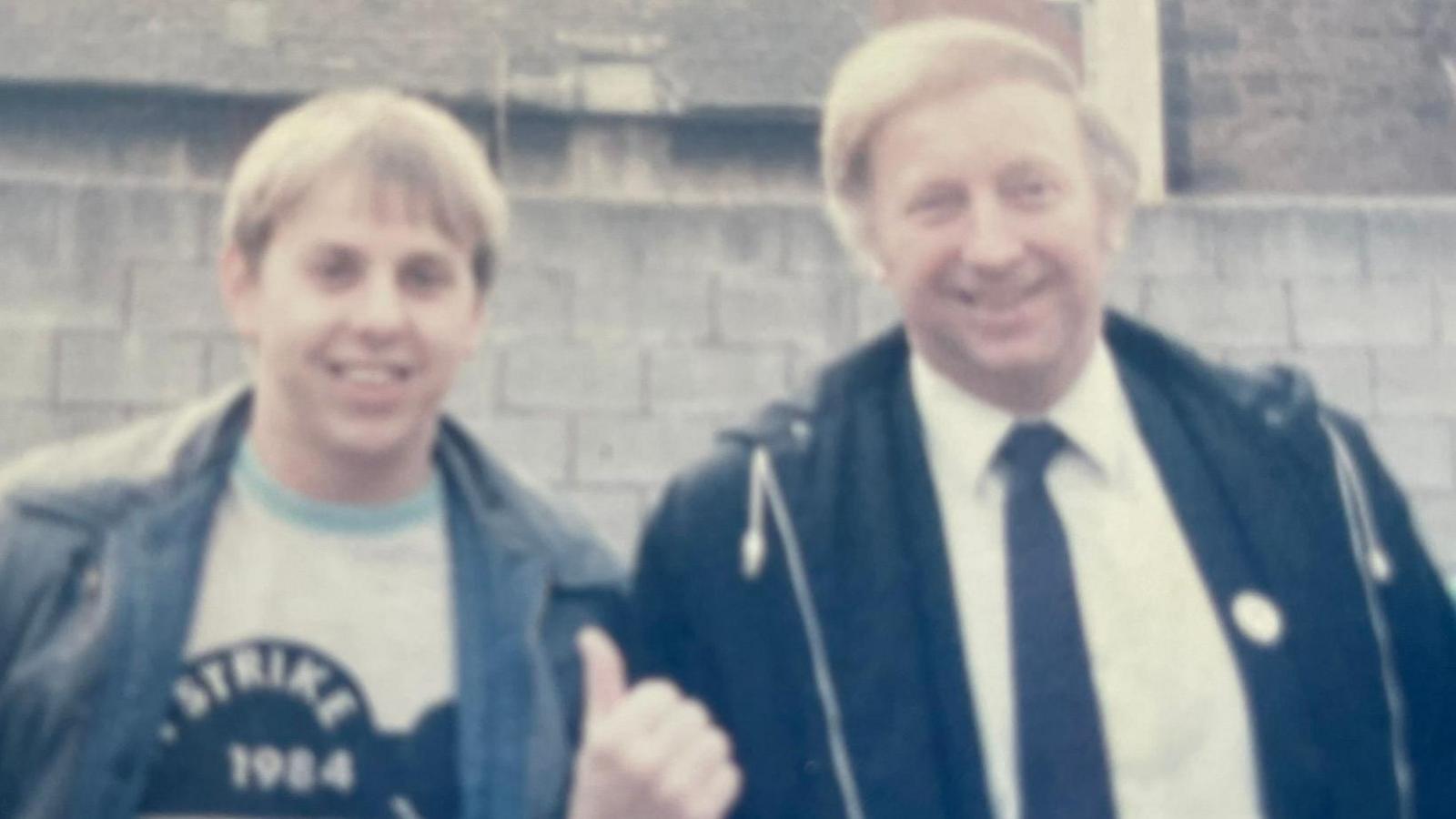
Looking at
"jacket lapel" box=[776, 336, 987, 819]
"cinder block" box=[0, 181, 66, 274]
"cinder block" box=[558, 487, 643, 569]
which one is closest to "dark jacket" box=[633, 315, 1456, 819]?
"jacket lapel" box=[776, 336, 987, 819]

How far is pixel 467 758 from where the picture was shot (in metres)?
1.34

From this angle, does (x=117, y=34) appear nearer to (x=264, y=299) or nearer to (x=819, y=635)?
(x=264, y=299)

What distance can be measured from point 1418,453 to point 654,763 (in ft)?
6.71

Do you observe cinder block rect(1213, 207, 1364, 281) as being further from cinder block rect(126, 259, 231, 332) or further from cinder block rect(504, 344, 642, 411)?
cinder block rect(126, 259, 231, 332)

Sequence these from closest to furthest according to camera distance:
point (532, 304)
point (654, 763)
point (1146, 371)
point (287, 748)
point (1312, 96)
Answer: point (654, 763) → point (287, 748) → point (1146, 371) → point (532, 304) → point (1312, 96)

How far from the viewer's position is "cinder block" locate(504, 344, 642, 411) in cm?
271

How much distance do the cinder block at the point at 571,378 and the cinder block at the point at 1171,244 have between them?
853 millimetres

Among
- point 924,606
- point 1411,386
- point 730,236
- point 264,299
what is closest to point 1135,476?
point 924,606

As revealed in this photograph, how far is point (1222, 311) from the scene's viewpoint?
2.82 meters

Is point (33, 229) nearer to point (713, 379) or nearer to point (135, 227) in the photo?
point (135, 227)

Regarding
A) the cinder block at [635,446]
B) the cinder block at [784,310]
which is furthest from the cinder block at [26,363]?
the cinder block at [784,310]

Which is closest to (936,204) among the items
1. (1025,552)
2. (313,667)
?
(1025,552)

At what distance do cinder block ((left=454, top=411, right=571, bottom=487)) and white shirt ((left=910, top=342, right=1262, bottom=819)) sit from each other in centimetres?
126

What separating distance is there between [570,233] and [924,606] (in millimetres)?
1507
